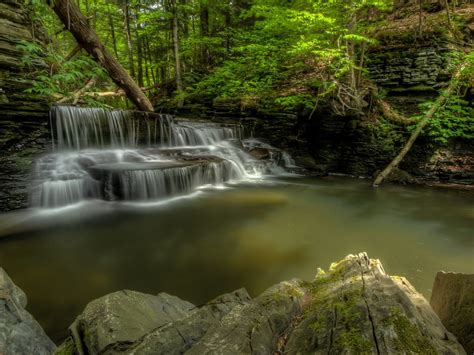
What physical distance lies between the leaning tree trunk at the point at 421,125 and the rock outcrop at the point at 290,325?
767cm

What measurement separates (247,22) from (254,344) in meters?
18.7

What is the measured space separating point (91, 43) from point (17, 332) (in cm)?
1026

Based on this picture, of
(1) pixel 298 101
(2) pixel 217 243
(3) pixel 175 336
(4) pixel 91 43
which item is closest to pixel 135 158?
(4) pixel 91 43

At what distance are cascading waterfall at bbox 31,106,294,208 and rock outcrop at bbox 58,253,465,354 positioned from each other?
5.47 metres

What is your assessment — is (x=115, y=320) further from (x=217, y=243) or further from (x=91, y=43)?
(x=91, y=43)

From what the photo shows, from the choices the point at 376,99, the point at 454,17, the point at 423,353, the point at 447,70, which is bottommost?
the point at 423,353

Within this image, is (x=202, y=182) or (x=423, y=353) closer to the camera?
(x=423, y=353)

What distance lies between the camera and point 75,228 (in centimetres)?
531

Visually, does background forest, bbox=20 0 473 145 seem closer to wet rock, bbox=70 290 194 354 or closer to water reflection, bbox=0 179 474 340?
water reflection, bbox=0 179 474 340

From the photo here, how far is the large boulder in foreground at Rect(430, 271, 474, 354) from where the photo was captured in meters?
1.47

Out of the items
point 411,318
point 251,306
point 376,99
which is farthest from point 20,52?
point 376,99

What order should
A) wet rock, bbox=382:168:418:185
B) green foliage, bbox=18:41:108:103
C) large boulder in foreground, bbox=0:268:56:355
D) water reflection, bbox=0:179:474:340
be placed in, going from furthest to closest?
wet rock, bbox=382:168:418:185, green foliage, bbox=18:41:108:103, water reflection, bbox=0:179:474:340, large boulder in foreground, bbox=0:268:56:355

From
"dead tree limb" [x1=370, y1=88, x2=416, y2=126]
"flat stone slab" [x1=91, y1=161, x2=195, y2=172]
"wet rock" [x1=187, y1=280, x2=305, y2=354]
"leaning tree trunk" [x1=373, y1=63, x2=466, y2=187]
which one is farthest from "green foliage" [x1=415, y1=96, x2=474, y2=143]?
"wet rock" [x1=187, y1=280, x2=305, y2=354]

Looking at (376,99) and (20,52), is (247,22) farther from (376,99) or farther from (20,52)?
(20,52)
